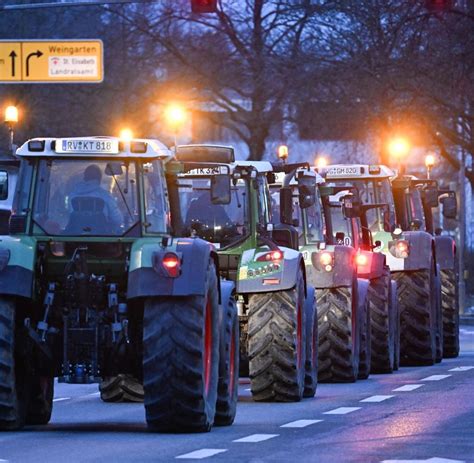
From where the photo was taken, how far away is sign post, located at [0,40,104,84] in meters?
37.6

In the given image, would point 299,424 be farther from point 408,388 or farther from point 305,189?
point 408,388

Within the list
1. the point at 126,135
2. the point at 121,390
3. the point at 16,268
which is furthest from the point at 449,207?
the point at 16,268

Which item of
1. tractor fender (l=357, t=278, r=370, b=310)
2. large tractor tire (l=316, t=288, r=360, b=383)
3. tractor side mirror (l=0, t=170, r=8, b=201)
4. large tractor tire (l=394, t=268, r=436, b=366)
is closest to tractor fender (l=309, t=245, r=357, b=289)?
large tractor tire (l=316, t=288, r=360, b=383)

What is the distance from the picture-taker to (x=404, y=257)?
28.4 m

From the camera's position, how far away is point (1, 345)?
15.2 m

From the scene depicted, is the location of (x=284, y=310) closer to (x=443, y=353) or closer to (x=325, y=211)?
(x=325, y=211)

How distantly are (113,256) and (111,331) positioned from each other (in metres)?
0.67

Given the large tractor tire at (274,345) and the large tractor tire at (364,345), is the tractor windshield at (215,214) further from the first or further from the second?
the large tractor tire at (364,345)

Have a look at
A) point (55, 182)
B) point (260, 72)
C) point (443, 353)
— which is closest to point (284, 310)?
point (55, 182)

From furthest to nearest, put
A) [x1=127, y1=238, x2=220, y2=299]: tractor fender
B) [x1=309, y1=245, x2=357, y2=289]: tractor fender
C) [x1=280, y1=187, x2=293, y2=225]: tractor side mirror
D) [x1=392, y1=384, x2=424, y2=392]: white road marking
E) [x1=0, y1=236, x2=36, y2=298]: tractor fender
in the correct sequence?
[x1=309, y1=245, x2=357, y2=289]: tractor fender < [x1=392, y1=384, x2=424, y2=392]: white road marking < [x1=280, y1=187, x2=293, y2=225]: tractor side mirror < [x1=0, y1=236, x2=36, y2=298]: tractor fender < [x1=127, y1=238, x2=220, y2=299]: tractor fender

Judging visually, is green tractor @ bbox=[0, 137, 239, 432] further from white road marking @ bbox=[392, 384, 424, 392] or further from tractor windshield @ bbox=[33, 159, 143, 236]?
white road marking @ bbox=[392, 384, 424, 392]

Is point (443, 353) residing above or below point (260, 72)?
below

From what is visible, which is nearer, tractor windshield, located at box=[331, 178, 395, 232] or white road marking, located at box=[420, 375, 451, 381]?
white road marking, located at box=[420, 375, 451, 381]

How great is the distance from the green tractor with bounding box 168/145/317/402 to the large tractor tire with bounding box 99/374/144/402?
1.09m
